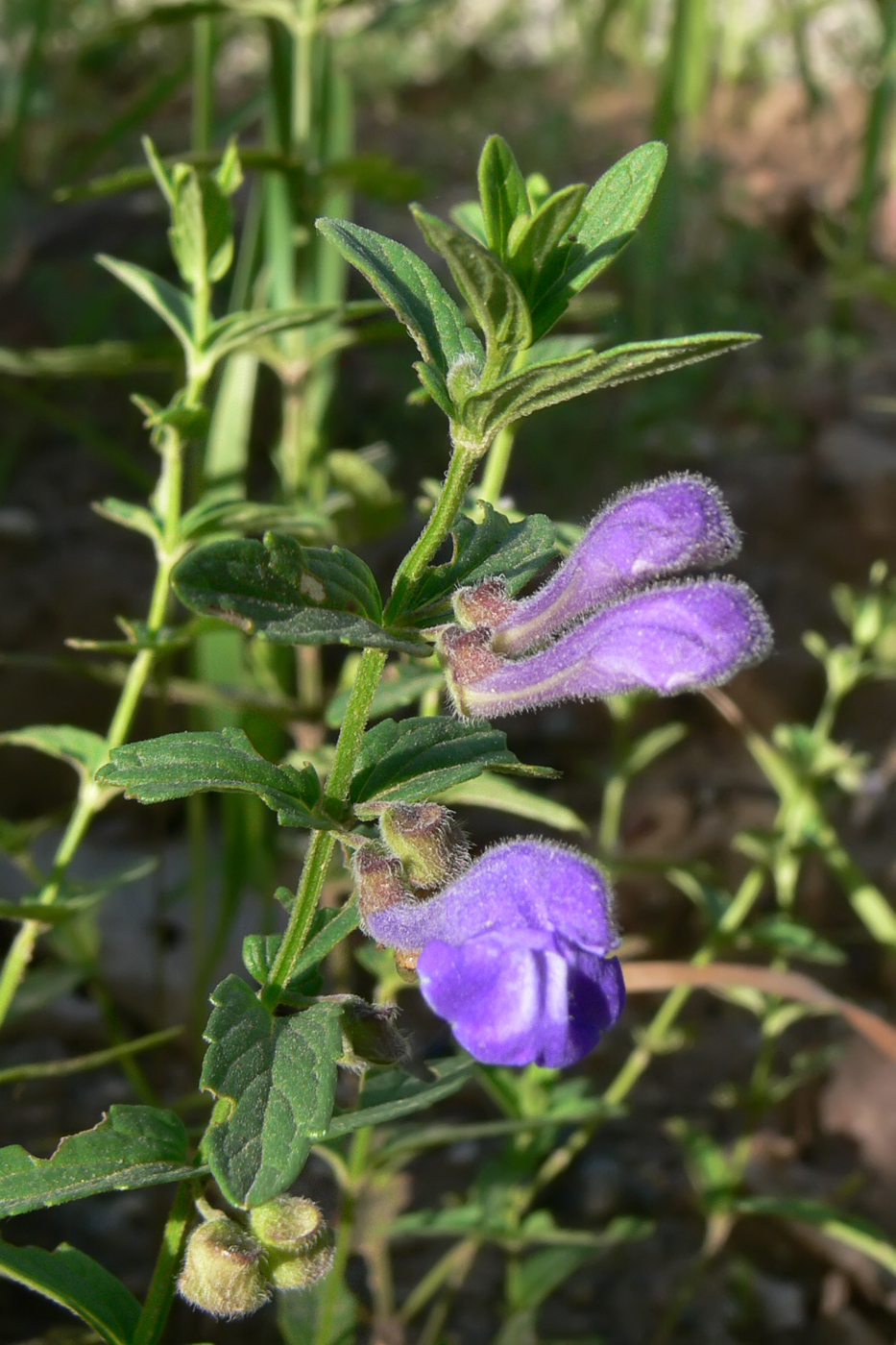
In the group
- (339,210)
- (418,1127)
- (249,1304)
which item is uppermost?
(339,210)

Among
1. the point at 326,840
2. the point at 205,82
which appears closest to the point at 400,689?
the point at 326,840

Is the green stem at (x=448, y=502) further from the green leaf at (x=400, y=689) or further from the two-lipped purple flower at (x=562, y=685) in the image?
the green leaf at (x=400, y=689)

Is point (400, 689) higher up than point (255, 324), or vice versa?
point (255, 324)

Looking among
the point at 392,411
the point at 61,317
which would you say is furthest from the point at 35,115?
the point at 392,411

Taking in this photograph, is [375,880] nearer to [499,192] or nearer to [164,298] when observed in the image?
[499,192]

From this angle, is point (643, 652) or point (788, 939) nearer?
point (643, 652)

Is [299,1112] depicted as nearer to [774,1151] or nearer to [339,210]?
[774,1151]

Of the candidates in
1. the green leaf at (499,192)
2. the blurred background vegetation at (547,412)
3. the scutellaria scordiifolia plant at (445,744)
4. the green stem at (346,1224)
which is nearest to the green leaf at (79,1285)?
the scutellaria scordiifolia plant at (445,744)
